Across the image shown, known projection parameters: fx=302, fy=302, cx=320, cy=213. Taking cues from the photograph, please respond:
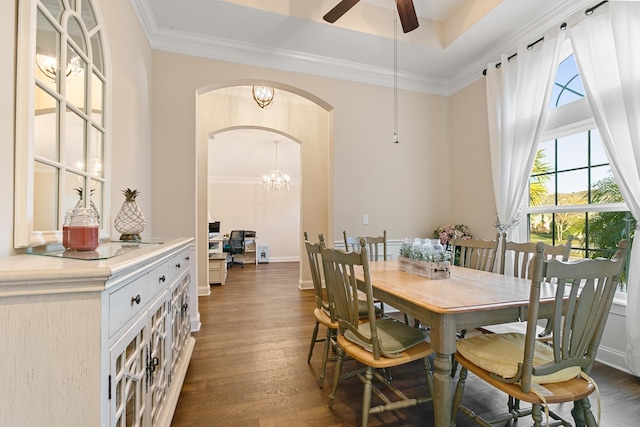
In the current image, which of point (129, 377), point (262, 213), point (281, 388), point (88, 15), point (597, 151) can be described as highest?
point (88, 15)

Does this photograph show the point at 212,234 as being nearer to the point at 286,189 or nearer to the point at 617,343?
the point at 286,189

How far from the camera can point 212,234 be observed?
7172 mm

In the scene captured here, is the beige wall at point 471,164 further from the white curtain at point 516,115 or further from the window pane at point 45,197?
the window pane at point 45,197

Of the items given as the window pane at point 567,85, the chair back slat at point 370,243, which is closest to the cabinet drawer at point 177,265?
the chair back slat at point 370,243

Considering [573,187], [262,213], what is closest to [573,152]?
[573,187]

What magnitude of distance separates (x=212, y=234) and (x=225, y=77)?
15.2 feet

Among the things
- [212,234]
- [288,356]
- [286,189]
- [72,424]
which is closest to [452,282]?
[288,356]

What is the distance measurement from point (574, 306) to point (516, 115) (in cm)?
243

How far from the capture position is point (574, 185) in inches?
107

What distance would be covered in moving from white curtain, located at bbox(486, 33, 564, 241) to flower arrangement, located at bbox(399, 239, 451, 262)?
4.83 feet

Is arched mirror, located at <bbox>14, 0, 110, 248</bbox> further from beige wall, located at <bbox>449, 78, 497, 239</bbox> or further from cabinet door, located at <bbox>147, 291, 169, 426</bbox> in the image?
beige wall, located at <bbox>449, 78, 497, 239</bbox>

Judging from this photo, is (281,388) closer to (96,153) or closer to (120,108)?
(96,153)

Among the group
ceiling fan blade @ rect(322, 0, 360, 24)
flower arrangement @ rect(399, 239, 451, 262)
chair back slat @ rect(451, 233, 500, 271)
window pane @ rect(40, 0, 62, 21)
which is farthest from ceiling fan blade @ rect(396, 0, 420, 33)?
window pane @ rect(40, 0, 62, 21)

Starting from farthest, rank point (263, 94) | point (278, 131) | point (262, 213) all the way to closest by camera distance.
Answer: point (262, 213) → point (278, 131) → point (263, 94)
